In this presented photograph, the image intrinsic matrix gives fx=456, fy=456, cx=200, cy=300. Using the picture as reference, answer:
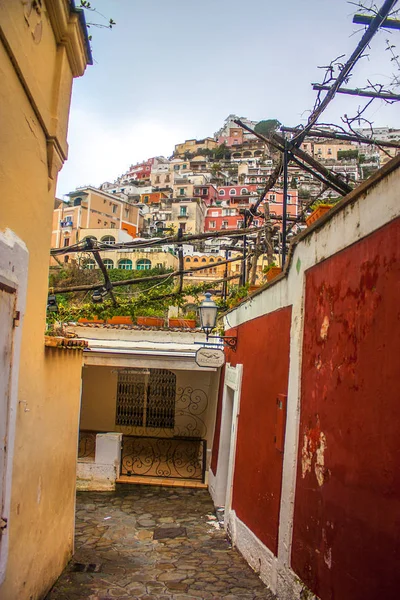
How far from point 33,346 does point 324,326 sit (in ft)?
8.29

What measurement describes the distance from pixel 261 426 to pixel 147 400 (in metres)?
7.96

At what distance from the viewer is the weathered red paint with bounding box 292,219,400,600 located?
8.56ft

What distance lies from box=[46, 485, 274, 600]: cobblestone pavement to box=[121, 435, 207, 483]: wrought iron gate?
117 centimetres

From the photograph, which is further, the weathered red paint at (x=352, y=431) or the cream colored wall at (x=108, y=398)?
the cream colored wall at (x=108, y=398)

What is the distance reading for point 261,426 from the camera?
570 cm

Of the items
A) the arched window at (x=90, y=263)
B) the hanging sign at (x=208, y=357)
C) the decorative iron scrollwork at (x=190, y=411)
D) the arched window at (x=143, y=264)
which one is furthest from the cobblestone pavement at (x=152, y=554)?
the arched window at (x=143, y=264)

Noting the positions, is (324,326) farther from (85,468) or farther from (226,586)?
(85,468)

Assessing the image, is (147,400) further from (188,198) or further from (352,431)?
(188,198)

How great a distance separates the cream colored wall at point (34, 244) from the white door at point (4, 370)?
323mm

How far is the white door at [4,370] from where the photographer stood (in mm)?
3105

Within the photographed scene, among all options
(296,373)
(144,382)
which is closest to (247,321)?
(296,373)

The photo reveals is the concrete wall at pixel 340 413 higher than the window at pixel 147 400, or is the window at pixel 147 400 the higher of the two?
the concrete wall at pixel 340 413

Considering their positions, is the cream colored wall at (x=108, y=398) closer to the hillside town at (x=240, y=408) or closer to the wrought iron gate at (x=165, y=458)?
the wrought iron gate at (x=165, y=458)

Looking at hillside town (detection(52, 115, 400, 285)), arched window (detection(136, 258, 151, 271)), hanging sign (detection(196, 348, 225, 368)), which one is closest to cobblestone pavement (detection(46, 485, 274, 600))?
hanging sign (detection(196, 348, 225, 368))
